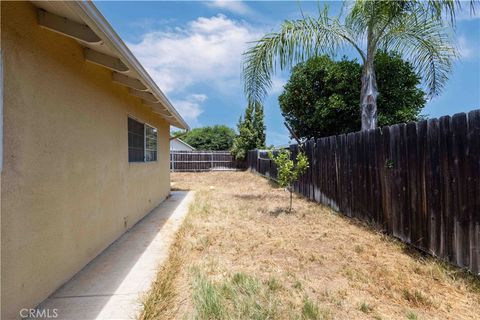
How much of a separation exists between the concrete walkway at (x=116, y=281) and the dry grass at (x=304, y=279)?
0.20 metres

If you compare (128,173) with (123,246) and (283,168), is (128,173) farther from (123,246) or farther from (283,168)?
(283,168)

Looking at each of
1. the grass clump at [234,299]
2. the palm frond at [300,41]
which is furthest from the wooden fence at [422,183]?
the grass clump at [234,299]

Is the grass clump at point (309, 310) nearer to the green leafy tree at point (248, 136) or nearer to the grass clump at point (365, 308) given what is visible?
the grass clump at point (365, 308)

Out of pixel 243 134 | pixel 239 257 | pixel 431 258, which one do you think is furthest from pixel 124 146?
pixel 243 134

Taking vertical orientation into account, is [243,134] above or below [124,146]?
above

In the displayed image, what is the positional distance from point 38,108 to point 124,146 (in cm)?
254

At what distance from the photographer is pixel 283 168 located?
6.53 metres

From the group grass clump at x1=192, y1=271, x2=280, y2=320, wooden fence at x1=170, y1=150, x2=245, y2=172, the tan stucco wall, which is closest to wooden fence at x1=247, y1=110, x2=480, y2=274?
grass clump at x1=192, y1=271, x2=280, y2=320

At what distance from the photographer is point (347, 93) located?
426 inches

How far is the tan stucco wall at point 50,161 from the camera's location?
219 centimetres

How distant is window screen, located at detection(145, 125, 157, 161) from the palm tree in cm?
310

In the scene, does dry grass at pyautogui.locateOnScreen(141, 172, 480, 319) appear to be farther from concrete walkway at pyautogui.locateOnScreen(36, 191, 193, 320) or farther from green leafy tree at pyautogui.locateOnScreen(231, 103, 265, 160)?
green leafy tree at pyautogui.locateOnScreen(231, 103, 265, 160)

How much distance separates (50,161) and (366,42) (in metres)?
6.39

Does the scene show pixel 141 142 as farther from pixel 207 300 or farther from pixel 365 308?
pixel 365 308
